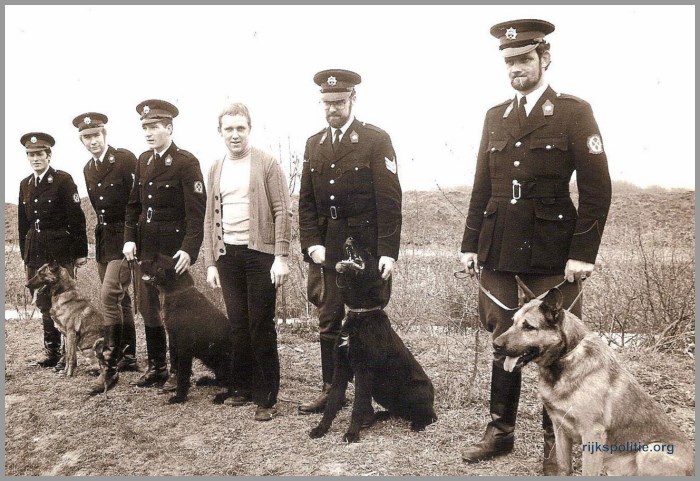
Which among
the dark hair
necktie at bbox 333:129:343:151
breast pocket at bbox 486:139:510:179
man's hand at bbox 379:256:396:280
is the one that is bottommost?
man's hand at bbox 379:256:396:280

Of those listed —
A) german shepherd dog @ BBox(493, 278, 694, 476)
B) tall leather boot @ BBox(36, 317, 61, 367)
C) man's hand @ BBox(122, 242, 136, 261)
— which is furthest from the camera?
tall leather boot @ BBox(36, 317, 61, 367)

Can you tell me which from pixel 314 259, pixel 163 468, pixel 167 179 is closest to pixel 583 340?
pixel 314 259

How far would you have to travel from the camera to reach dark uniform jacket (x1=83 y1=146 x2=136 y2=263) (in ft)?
18.6

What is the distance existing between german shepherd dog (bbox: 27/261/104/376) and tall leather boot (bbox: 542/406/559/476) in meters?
4.48

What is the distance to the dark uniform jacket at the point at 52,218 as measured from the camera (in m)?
6.14

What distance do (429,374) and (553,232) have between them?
2513mm

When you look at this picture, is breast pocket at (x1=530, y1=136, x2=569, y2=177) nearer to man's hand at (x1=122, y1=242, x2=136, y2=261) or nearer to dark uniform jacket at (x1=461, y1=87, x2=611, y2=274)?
dark uniform jacket at (x1=461, y1=87, x2=611, y2=274)

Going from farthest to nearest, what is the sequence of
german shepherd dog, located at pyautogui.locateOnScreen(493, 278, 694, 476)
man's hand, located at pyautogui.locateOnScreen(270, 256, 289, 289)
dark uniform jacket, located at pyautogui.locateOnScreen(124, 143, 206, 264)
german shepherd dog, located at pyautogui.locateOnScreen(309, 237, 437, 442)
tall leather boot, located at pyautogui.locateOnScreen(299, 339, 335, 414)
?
dark uniform jacket, located at pyautogui.locateOnScreen(124, 143, 206, 264), tall leather boot, located at pyautogui.locateOnScreen(299, 339, 335, 414), man's hand, located at pyautogui.locateOnScreen(270, 256, 289, 289), german shepherd dog, located at pyautogui.locateOnScreen(309, 237, 437, 442), german shepherd dog, located at pyautogui.locateOnScreen(493, 278, 694, 476)

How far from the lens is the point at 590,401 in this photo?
299 cm

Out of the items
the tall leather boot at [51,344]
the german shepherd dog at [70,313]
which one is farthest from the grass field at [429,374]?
the german shepherd dog at [70,313]

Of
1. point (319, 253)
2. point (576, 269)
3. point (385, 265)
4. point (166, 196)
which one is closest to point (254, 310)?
point (319, 253)

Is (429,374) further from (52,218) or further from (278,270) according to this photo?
(52,218)

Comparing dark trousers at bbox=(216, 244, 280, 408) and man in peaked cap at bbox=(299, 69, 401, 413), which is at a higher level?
man in peaked cap at bbox=(299, 69, 401, 413)

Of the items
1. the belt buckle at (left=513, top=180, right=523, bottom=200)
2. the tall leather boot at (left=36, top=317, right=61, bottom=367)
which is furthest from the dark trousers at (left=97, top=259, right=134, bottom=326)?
the belt buckle at (left=513, top=180, right=523, bottom=200)
